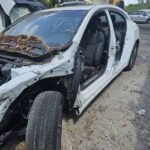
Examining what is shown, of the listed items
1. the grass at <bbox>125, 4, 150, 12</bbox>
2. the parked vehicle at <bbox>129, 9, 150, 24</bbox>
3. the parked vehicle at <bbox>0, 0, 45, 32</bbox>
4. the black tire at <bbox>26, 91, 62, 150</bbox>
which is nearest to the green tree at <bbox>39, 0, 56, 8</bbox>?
the parked vehicle at <bbox>0, 0, 45, 32</bbox>

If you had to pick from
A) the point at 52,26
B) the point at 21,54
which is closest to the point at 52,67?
the point at 21,54

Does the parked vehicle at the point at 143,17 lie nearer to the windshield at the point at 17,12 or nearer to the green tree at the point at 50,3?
the green tree at the point at 50,3

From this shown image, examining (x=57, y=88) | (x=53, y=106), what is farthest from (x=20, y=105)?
(x=57, y=88)

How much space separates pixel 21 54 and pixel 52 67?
0.40m

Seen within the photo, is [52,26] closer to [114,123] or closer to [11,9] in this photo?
[114,123]

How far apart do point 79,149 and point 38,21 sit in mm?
2155

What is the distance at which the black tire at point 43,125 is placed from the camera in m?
3.08

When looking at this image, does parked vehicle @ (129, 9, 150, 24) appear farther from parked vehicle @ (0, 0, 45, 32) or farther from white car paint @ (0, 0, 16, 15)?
white car paint @ (0, 0, 16, 15)

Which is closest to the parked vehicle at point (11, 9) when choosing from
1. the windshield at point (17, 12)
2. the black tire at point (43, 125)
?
the windshield at point (17, 12)

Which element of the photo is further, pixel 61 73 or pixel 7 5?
pixel 7 5

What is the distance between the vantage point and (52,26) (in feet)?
15.6

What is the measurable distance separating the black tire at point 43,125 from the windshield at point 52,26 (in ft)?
3.63

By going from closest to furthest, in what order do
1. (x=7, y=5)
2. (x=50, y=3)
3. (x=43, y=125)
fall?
1. (x=43, y=125)
2. (x=7, y=5)
3. (x=50, y=3)

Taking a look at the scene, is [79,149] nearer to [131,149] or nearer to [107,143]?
[107,143]
